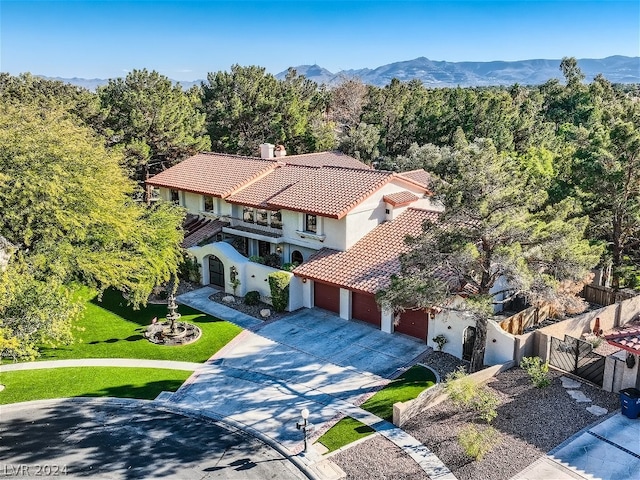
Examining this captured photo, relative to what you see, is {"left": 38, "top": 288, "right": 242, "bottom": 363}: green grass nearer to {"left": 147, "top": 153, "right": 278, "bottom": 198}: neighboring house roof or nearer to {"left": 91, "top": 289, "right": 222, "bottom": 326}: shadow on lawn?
{"left": 91, "top": 289, "right": 222, "bottom": 326}: shadow on lawn

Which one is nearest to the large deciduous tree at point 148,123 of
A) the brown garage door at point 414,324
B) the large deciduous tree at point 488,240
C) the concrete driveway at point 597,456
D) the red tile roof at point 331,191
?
the red tile roof at point 331,191

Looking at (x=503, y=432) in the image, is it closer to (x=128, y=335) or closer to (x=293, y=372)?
(x=293, y=372)

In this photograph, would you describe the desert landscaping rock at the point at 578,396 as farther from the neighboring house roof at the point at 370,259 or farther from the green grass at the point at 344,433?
the neighboring house roof at the point at 370,259

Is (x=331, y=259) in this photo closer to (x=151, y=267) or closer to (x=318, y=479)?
(x=151, y=267)

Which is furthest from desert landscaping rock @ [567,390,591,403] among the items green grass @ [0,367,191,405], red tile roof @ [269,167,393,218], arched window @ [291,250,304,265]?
arched window @ [291,250,304,265]

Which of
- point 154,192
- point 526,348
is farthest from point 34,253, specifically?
point 154,192

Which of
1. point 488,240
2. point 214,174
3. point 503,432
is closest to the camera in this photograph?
point 503,432

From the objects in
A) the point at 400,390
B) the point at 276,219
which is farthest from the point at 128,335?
the point at 400,390
